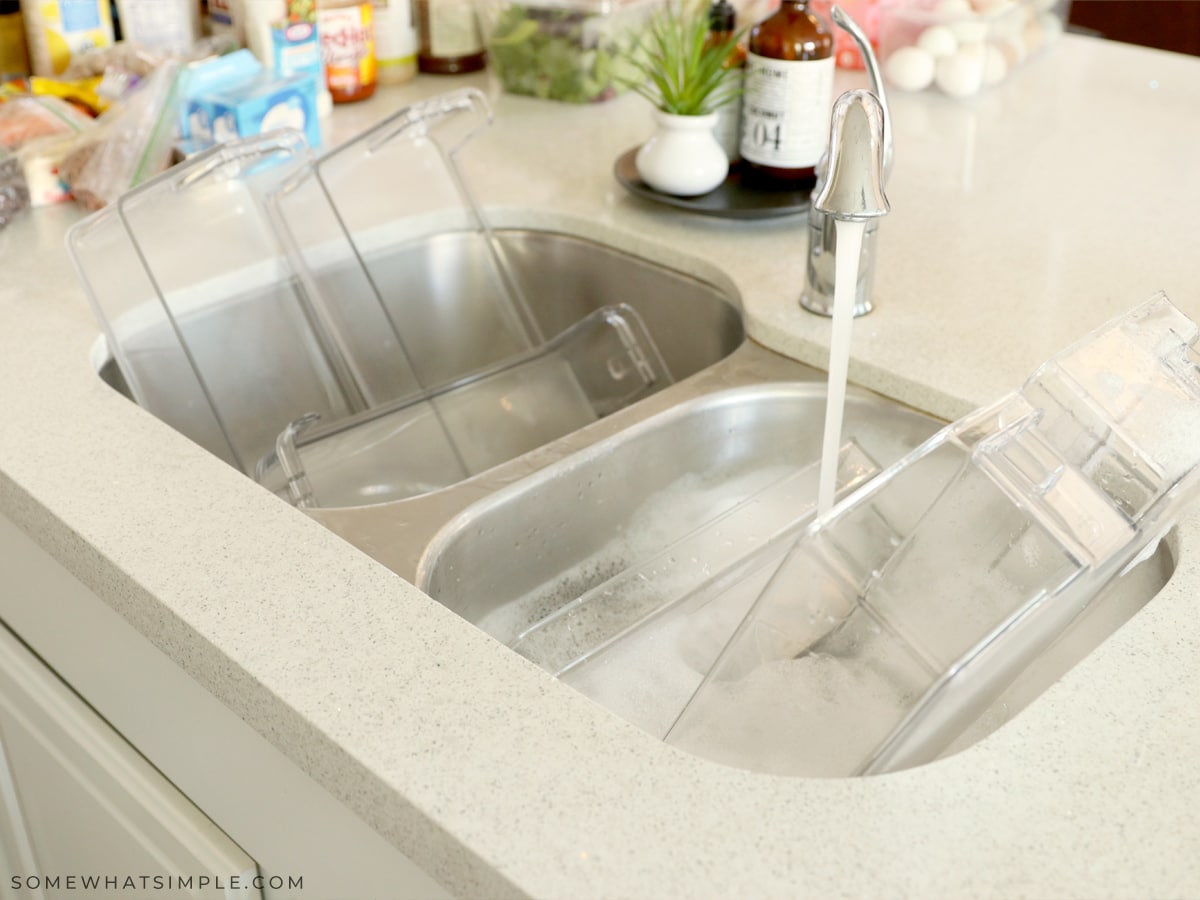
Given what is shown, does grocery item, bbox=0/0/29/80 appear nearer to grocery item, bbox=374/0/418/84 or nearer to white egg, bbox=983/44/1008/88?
grocery item, bbox=374/0/418/84

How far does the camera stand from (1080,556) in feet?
2.06

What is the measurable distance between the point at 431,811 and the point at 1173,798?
342 millimetres

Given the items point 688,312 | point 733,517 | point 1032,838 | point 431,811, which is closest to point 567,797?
point 431,811

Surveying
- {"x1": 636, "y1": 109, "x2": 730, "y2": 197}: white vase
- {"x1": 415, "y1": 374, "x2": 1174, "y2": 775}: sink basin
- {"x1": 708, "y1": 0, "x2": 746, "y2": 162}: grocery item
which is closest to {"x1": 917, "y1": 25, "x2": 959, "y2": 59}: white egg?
{"x1": 708, "y1": 0, "x2": 746, "y2": 162}: grocery item

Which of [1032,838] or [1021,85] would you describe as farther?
[1021,85]

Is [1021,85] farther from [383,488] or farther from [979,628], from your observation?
[979,628]

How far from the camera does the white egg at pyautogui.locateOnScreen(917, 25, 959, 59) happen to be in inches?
62.5

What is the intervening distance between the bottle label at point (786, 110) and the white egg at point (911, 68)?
409 mm

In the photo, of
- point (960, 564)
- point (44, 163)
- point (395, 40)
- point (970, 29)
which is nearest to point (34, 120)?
point (44, 163)

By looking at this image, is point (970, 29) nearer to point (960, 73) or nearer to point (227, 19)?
point (960, 73)

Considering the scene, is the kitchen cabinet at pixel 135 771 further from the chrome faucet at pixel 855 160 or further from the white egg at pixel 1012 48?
the white egg at pixel 1012 48

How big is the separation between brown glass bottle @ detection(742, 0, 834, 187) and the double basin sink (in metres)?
0.16

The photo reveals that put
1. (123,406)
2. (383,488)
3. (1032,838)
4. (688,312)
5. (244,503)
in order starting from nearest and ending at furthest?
(1032,838) → (244,503) → (123,406) → (383,488) → (688,312)

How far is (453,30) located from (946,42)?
0.63 m
